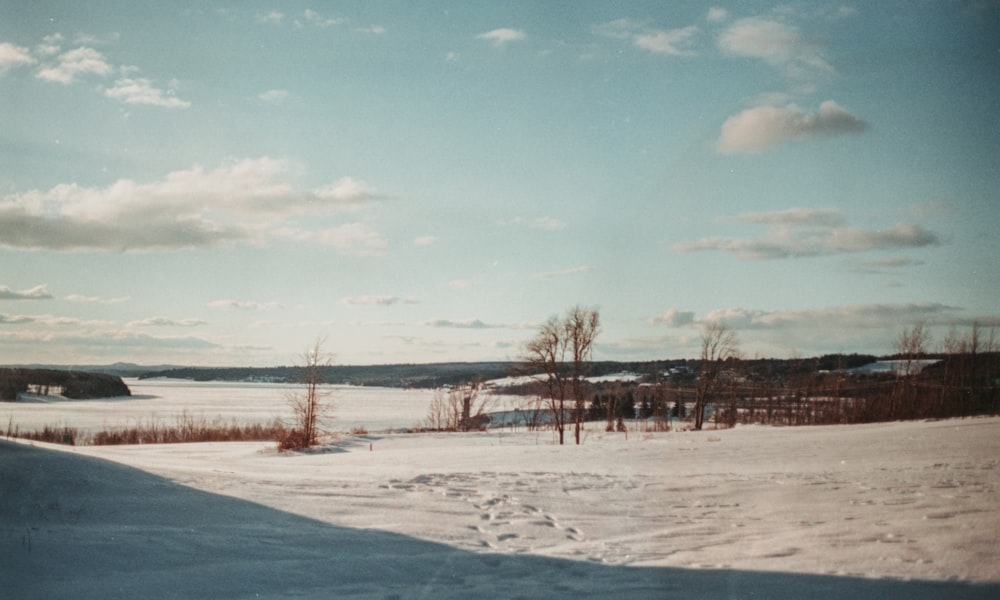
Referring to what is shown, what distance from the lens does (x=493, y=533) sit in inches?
239

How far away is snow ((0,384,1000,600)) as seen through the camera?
4.33 metres

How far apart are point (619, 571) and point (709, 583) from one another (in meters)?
0.68

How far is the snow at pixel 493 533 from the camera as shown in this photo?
14.2 ft

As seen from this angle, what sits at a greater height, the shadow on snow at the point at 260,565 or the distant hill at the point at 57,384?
the shadow on snow at the point at 260,565

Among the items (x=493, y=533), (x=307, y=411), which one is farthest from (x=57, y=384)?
(x=493, y=533)

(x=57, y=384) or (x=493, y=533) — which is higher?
(x=493, y=533)

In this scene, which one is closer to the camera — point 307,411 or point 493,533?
point 493,533

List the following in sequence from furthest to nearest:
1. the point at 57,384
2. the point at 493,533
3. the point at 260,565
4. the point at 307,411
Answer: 1. the point at 57,384
2. the point at 307,411
3. the point at 493,533
4. the point at 260,565

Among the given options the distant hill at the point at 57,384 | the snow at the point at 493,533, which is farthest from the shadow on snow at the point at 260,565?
the distant hill at the point at 57,384

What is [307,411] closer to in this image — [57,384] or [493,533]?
[493,533]

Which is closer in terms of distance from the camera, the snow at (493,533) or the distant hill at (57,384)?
the snow at (493,533)

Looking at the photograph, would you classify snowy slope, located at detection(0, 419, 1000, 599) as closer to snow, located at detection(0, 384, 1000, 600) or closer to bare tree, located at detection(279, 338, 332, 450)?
snow, located at detection(0, 384, 1000, 600)

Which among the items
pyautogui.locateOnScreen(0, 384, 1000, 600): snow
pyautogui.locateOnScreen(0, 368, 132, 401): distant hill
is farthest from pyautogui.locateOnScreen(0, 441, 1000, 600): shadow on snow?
pyautogui.locateOnScreen(0, 368, 132, 401): distant hill

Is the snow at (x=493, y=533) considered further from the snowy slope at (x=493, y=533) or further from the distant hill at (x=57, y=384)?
the distant hill at (x=57, y=384)
